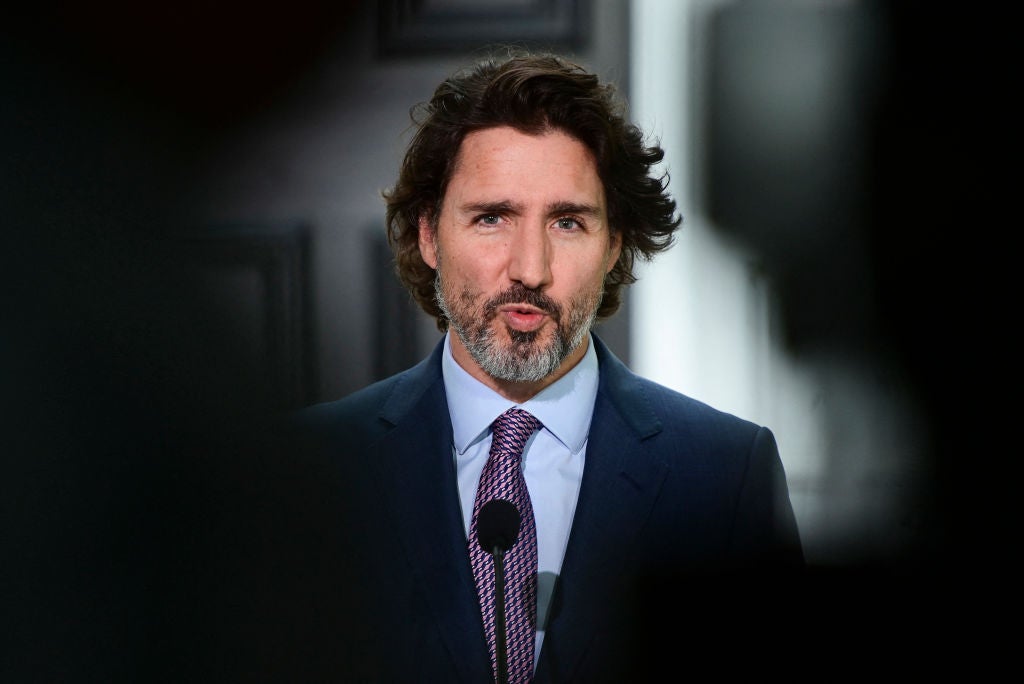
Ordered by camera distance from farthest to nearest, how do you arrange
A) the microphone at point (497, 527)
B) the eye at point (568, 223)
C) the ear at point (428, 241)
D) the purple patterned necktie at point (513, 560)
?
1. the ear at point (428, 241)
2. the eye at point (568, 223)
3. the purple patterned necktie at point (513, 560)
4. the microphone at point (497, 527)

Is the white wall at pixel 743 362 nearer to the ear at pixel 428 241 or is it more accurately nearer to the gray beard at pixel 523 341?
the gray beard at pixel 523 341

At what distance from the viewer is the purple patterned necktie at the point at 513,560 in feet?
3.88

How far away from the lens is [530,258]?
1.25 meters

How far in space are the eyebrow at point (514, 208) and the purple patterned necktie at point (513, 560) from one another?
0.26 meters

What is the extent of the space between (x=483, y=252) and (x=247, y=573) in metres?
0.60

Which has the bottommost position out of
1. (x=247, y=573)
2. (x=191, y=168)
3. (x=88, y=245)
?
(x=247, y=573)

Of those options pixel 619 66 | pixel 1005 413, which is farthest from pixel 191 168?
pixel 1005 413

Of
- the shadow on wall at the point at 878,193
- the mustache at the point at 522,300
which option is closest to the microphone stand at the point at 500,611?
the mustache at the point at 522,300

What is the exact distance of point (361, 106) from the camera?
146 cm

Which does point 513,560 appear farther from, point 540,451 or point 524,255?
point 524,255

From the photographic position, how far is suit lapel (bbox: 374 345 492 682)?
47.4 inches

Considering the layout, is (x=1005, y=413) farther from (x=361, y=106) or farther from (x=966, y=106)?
(x=361, y=106)

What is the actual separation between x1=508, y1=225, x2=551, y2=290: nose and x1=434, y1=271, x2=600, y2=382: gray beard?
0.05 ft

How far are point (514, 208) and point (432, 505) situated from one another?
1.28ft
